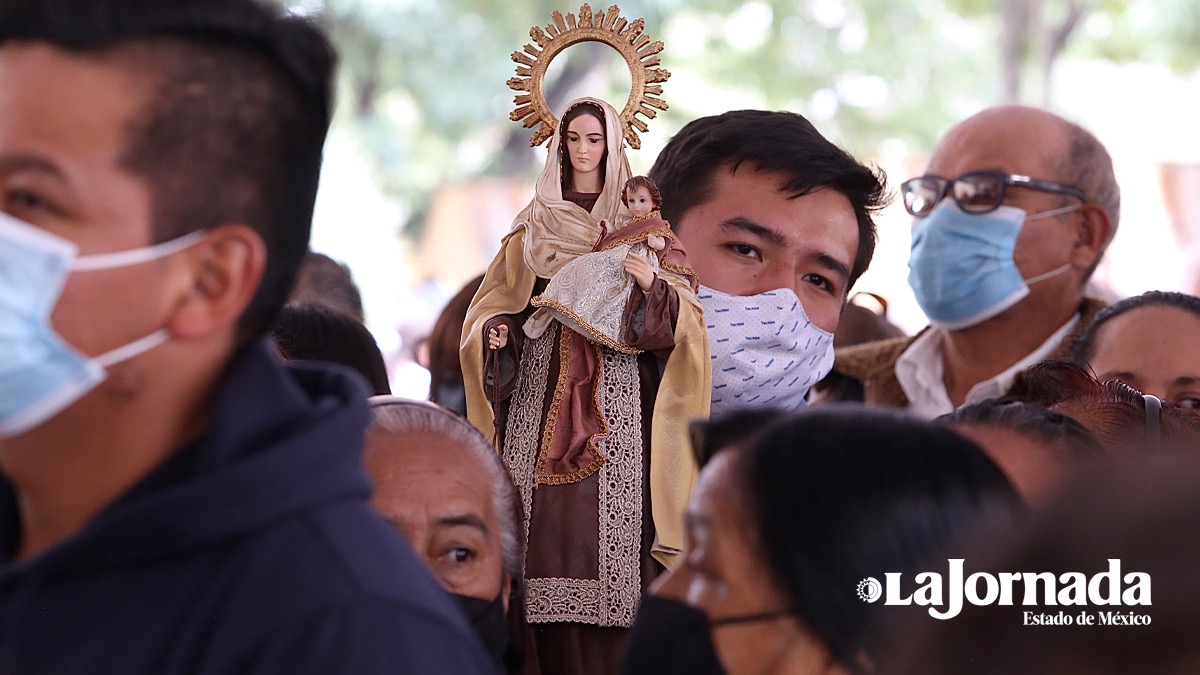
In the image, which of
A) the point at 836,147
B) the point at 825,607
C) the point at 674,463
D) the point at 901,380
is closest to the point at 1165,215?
the point at 901,380

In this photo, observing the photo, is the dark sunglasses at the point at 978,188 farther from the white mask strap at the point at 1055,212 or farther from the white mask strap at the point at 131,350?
the white mask strap at the point at 131,350

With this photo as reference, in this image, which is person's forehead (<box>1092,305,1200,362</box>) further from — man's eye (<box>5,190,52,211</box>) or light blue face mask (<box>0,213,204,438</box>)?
man's eye (<box>5,190,52,211</box>)

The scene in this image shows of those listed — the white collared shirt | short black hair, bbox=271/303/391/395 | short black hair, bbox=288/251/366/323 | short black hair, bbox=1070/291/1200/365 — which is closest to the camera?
short black hair, bbox=271/303/391/395

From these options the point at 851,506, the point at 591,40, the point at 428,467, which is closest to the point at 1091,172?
the point at 591,40

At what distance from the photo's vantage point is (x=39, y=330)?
→ 69.2 inches

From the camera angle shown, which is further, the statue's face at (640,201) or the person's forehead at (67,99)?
the statue's face at (640,201)

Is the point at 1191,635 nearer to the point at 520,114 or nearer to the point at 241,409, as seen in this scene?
the point at 241,409

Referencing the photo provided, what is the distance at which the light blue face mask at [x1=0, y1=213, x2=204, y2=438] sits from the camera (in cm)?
171

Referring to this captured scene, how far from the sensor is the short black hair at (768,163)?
11.9 ft

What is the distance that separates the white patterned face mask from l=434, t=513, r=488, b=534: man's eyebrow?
0.89m

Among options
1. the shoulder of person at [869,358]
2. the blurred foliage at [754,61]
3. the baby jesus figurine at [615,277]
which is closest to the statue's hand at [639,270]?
→ the baby jesus figurine at [615,277]

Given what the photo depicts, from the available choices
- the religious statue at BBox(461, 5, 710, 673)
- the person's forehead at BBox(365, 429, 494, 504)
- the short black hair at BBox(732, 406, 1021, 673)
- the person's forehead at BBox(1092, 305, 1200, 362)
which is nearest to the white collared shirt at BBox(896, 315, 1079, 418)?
the person's forehead at BBox(1092, 305, 1200, 362)

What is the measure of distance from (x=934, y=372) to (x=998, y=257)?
461 millimetres

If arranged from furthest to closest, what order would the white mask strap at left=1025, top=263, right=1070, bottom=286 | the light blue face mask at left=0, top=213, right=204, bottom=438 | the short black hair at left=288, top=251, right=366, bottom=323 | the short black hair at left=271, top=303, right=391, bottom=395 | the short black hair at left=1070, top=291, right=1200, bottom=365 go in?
the white mask strap at left=1025, top=263, right=1070, bottom=286 < the short black hair at left=288, top=251, right=366, bottom=323 < the short black hair at left=1070, top=291, right=1200, bottom=365 < the short black hair at left=271, top=303, right=391, bottom=395 < the light blue face mask at left=0, top=213, right=204, bottom=438
